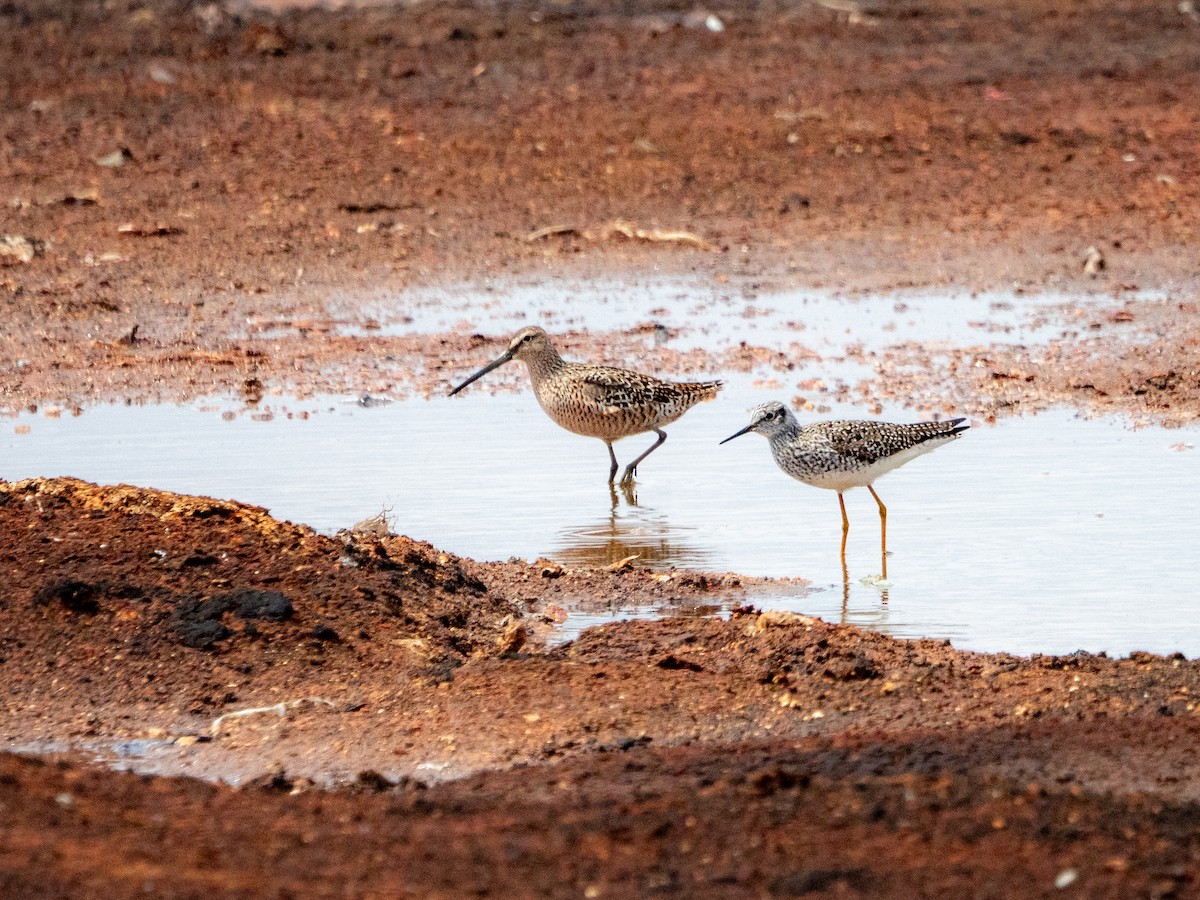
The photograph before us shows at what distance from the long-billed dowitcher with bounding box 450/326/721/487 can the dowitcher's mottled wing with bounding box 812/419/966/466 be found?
1608 mm

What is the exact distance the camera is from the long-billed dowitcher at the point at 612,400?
38.6ft

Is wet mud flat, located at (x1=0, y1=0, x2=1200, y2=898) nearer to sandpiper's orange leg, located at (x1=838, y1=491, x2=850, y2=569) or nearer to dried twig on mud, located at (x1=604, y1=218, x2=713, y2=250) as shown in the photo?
dried twig on mud, located at (x1=604, y1=218, x2=713, y2=250)

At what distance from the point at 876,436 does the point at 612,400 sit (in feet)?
6.54

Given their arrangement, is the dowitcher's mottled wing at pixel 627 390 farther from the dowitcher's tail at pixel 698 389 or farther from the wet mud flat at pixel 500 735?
the wet mud flat at pixel 500 735

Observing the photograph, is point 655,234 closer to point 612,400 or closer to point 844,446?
point 612,400

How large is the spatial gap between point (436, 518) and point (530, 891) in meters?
5.62

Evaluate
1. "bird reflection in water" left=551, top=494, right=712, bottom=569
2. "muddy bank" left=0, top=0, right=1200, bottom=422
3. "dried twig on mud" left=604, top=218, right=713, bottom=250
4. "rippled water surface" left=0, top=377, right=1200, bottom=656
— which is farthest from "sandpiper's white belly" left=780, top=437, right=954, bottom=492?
"dried twig on mud" left=604, top=218, right=713, bottom=250


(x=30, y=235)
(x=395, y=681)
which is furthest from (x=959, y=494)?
(x=30, y=235)

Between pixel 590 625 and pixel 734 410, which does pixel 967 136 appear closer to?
pixel 734 410

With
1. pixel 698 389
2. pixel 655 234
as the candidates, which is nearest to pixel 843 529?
pixel 698 389

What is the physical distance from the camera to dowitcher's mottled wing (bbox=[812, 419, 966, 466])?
33.3 feet

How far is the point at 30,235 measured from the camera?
1742 cm

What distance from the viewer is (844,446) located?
10.1 meters

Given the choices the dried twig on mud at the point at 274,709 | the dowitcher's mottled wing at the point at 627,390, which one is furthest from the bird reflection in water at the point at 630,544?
the dried twig on mud at the point at 274,709
